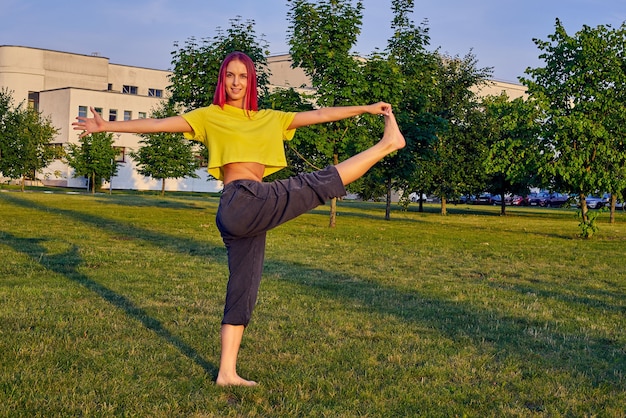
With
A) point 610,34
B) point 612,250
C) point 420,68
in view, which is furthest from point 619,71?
point 420,68

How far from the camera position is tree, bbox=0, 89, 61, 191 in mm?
48594

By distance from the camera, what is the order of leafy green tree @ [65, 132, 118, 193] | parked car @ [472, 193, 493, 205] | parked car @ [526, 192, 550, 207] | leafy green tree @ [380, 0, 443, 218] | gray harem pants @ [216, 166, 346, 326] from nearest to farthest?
gray harem pants @ [216, 166, 346, 326] < leafy green tree @ [380, 0, 443, 218] < leafy green tree @ [65, 132, 118, 193] < parked car @ [472, 193, 493, 205] < parked car @ [526, 192, 550, 207]

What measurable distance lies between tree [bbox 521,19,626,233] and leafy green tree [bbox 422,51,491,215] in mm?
16723

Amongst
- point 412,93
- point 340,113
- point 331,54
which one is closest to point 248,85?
point 340,113

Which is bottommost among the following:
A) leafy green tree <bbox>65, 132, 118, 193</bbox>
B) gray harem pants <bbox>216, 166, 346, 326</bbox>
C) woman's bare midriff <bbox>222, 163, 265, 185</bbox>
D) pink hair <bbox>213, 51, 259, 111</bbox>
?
gray harem pants <bbox>216, 166, 346, 326</bbox>

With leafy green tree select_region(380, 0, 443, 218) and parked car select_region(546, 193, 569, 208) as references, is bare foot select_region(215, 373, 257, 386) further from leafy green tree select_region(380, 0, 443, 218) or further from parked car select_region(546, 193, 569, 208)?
parked car select_region(546, 193, 569, 208)

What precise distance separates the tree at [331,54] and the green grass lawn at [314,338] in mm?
10061

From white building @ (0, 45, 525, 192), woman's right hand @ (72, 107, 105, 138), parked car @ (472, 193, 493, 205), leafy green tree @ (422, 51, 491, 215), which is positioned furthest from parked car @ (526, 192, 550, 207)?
woman's right hand @ (72, 107, 105, 138)

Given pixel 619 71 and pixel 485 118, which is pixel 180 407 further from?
pixel 485 118

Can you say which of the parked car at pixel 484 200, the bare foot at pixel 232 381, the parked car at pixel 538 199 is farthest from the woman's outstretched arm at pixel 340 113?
the parked car at pixel 538 199

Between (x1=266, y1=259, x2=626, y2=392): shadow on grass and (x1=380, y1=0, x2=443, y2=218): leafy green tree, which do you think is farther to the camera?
(x1=380, y1=0, x2=443, y2=218): leafy green tree

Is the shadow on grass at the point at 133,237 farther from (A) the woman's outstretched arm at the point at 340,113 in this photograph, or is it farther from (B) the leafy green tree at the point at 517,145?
(B) the leafy green tree at the point at 517,145

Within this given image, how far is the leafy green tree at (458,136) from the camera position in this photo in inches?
1548

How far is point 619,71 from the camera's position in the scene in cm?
2119
